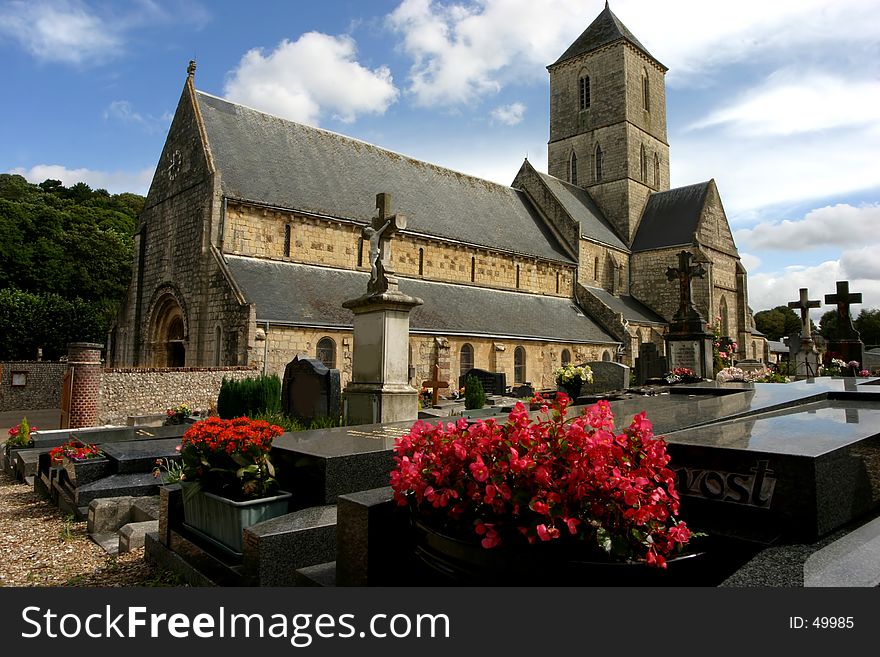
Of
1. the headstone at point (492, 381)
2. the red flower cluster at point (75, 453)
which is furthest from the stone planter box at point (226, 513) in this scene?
the headstone at point (492, 381)

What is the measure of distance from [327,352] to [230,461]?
1417cm

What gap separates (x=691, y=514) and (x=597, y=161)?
38070 mm

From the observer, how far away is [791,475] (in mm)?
2725

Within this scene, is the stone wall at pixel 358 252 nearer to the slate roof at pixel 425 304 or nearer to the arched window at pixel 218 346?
the slate roof at pixel 425 304

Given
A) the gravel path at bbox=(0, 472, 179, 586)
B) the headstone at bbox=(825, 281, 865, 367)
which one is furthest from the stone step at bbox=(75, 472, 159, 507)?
the headstone at bbox=(825, 281, 865, 367)

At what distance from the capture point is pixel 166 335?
21266mm

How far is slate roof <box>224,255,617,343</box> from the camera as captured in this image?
18.3 meters

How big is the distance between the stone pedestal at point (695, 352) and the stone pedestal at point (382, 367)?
368 inches

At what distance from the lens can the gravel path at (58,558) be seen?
4.83 meters

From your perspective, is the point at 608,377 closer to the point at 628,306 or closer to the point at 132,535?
the point at 132,535

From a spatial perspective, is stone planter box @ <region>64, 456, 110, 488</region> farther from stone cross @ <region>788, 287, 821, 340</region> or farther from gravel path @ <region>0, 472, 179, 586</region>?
stone cross @ <region>788, 287, 821, 340</region>

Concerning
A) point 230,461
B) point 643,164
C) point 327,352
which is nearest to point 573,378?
point 327,352

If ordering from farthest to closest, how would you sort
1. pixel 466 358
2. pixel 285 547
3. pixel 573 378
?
pixel 466 358, pixel 573 378, pixel 285 547

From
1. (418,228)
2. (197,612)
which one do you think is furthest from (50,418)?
(197,612)
